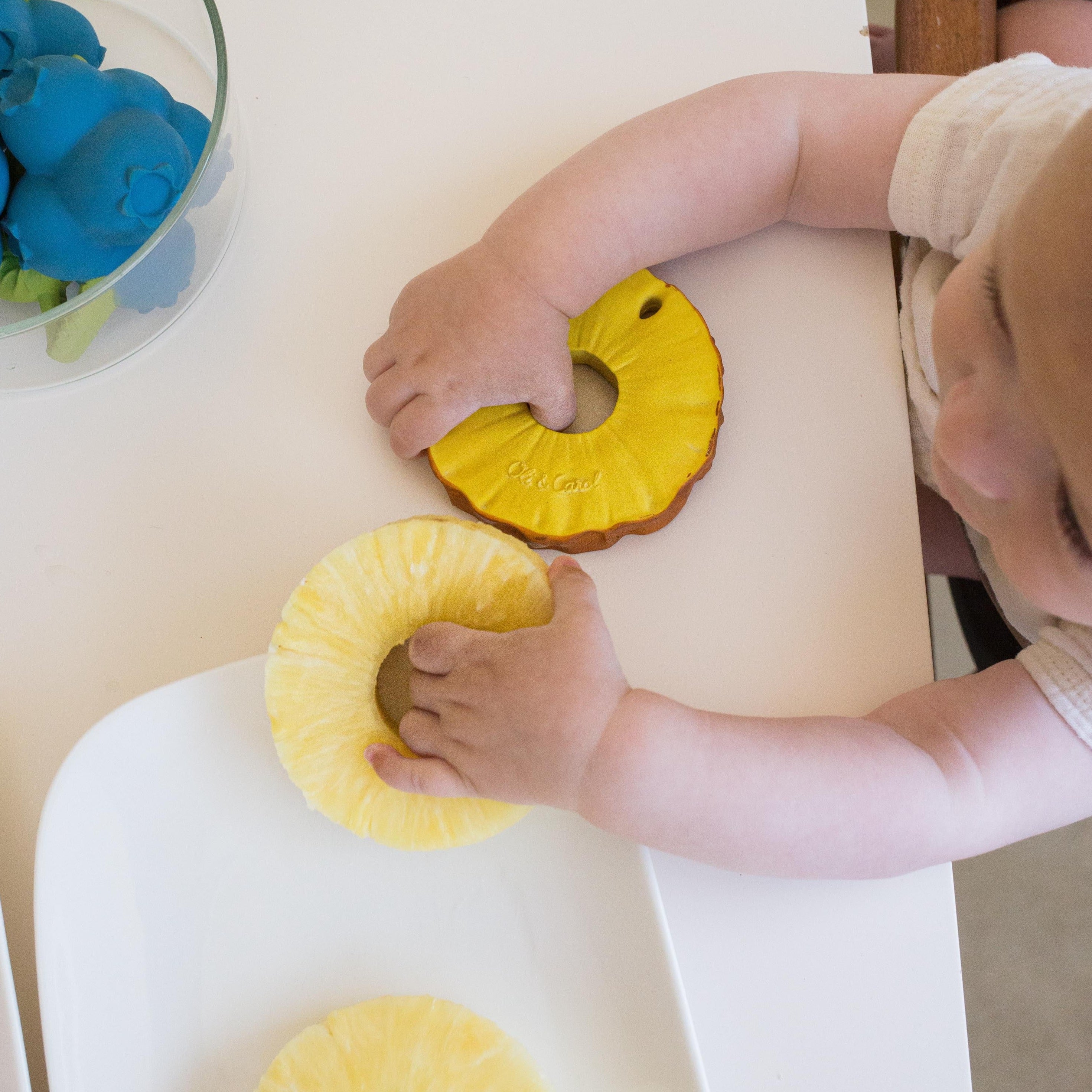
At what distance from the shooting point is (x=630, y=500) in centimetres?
42

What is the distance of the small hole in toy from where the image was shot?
42 cm

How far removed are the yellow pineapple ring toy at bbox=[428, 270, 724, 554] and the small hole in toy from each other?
0.25 feet

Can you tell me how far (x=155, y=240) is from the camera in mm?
416

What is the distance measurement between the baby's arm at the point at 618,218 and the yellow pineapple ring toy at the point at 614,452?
2 cm

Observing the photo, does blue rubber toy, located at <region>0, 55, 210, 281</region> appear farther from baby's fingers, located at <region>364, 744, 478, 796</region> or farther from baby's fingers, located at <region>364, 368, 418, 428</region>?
baby's fingers, located at <region>364, 744, 478, 796</region>

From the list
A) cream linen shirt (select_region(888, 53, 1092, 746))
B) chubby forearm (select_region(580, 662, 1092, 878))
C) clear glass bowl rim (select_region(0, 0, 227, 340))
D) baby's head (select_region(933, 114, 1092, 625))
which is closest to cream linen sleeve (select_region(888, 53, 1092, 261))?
cream linen shirt (select_region(888, 53, 1092, 746))

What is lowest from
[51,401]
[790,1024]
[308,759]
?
[790,1024]

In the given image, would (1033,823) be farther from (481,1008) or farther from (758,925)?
(481,1008)

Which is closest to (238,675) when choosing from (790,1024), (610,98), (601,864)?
(601,864)

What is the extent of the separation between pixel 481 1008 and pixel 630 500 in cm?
23

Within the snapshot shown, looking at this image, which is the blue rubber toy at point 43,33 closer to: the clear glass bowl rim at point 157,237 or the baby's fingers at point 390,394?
the clear glass bowl rim at point 157,237

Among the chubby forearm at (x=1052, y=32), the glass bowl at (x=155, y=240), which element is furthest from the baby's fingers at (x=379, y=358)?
the chubby forearm at (x=1052, y=32)

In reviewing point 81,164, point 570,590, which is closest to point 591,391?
point 570,590

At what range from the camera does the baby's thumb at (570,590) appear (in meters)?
0.38
